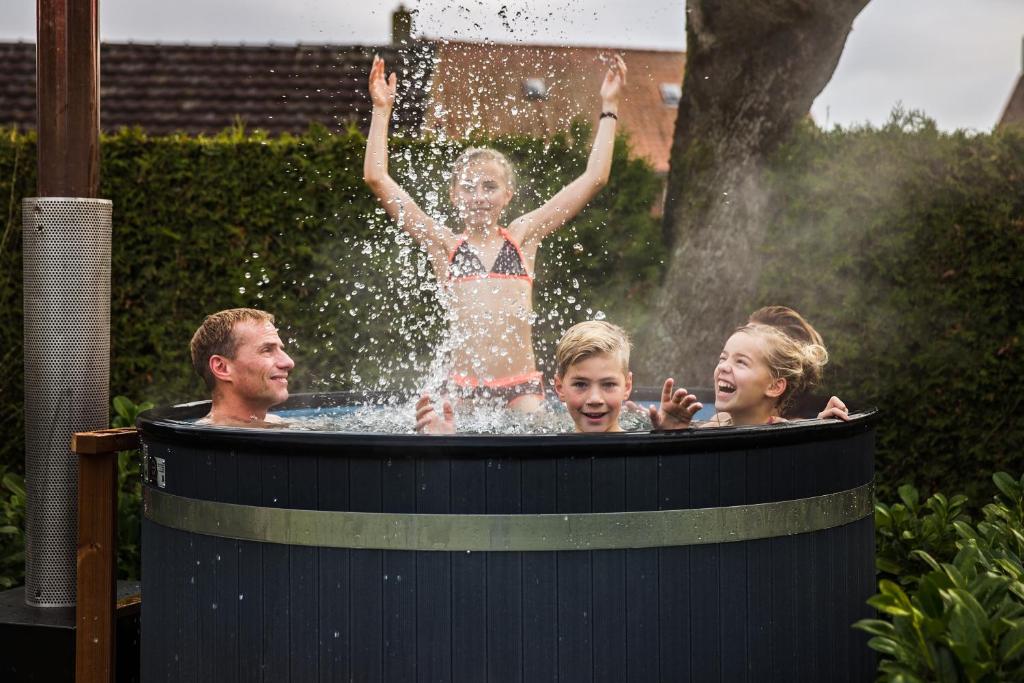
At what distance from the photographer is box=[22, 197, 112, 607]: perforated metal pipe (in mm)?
3592

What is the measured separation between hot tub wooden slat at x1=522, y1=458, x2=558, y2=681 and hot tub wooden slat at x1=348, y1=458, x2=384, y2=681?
32 cm

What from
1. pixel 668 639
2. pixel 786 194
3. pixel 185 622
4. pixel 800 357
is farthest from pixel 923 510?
pixel 185 622

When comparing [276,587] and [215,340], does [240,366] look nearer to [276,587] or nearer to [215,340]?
[215,340]

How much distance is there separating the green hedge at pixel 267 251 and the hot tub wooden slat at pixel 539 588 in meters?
3.43

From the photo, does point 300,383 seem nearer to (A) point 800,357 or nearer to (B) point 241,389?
(B) point 241,389

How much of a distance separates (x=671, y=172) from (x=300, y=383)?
7.37 feet

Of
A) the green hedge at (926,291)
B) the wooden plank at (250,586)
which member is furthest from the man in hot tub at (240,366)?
the green hedge at (926,291)

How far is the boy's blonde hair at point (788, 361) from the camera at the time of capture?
3553 millimetres

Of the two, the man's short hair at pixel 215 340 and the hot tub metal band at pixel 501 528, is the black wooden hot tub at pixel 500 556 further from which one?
the man's short hair at pixel 215 340

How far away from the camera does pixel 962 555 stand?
294 cm

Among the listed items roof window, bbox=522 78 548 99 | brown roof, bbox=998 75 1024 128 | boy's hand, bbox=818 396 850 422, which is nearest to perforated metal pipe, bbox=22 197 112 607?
boy's hand, bbox=818 396 850 422

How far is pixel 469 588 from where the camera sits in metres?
2.59

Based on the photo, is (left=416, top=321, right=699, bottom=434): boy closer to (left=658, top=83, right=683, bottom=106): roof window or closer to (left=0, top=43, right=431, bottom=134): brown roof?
(left=0, top=43, right=431, bottom=134): brown roof

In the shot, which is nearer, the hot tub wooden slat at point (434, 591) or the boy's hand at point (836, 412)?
the hot tub wooden slat at point (434, 591)
